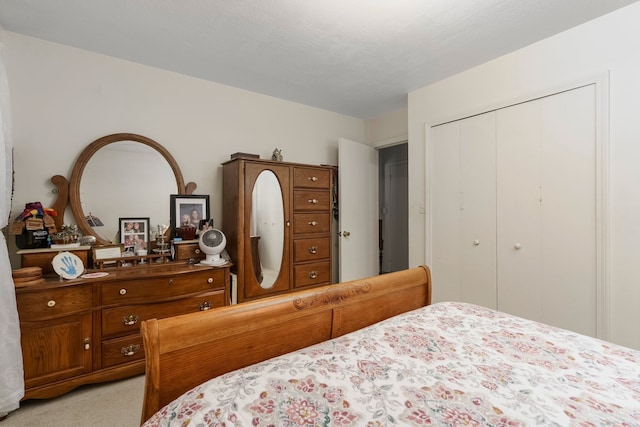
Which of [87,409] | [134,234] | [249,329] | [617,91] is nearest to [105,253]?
[134,234]

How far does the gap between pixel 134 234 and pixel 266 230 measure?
1102 millimetres

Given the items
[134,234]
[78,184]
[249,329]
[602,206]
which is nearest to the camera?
[249,329]

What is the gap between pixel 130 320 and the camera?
205 cm

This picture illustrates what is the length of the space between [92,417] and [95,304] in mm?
661

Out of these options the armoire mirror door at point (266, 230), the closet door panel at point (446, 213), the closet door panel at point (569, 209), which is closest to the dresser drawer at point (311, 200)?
the armoire mirror door at point (266, 230)

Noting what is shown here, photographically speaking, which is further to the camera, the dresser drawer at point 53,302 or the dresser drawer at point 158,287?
the dresser drawer at point 158,287

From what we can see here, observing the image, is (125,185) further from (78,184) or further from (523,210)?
(523,210)

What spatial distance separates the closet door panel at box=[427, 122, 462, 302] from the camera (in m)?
2.75

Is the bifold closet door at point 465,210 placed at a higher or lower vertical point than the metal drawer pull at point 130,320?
higher

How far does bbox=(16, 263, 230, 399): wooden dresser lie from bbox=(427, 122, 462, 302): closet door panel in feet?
7.18

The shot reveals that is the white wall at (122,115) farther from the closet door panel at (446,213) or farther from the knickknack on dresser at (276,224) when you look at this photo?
the closet door panel at (446,213)

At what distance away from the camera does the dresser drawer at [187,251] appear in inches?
97.6

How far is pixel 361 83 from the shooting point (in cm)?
287

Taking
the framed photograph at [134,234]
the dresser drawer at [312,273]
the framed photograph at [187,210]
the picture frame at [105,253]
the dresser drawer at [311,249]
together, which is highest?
the framed photograph at [187,210]
